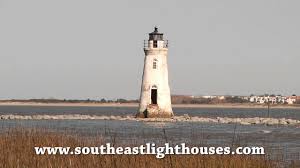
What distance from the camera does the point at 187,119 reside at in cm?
4900

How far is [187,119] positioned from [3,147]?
33.4 metres

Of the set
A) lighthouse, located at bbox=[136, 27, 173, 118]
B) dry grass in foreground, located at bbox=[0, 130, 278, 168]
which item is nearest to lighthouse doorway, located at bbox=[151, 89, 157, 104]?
lighthouse, located at bbox=[136, 27, 173, 118]

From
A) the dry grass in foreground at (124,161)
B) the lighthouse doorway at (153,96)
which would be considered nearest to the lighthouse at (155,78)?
the lighthouse doorway at (153,96)

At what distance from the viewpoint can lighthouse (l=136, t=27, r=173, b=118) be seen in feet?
137

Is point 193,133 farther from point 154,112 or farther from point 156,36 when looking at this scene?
point 156,36

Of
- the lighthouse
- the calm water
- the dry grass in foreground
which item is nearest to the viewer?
the dry grass in foreground

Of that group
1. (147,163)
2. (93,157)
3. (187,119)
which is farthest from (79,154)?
(187,119)

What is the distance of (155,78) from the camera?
41.6m

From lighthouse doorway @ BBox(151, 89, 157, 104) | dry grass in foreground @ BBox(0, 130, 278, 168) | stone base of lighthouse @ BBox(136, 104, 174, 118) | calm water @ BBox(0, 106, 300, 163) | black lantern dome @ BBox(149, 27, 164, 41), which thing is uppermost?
black lantern dome @ BBox(149, 27, 164, 41)

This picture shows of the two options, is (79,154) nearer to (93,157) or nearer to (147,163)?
(93,157)

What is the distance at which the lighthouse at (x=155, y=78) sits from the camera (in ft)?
137

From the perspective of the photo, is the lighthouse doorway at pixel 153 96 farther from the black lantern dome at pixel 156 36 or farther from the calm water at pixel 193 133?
the black lantern dome at pixel 156 36

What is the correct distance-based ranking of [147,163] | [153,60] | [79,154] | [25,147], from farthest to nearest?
1. [153,60]
2. [25,147]
3. [79,154]
4. [147,163]

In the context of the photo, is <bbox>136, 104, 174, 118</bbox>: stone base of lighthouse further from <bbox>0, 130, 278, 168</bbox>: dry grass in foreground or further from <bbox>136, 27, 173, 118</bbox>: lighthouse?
<bbox>0, 130, 278, 168</bbox>: dry grass in foreground
